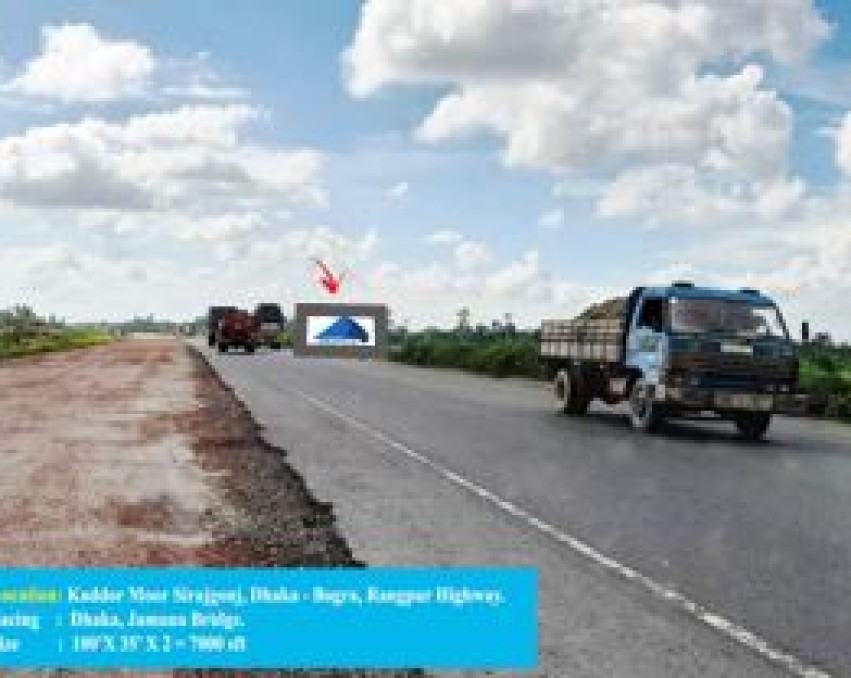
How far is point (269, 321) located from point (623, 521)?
61600mm

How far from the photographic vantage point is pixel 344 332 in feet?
43.9

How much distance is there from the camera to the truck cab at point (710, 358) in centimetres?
2145

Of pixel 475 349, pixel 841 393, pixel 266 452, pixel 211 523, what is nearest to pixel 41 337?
pixel 475 349

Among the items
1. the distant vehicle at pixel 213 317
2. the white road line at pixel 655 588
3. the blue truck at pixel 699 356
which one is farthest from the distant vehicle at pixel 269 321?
the white road line at pixel 655 588

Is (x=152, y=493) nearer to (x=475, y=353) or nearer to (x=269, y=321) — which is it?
(x=475, y=353)

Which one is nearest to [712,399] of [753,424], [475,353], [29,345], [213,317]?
[753,424]

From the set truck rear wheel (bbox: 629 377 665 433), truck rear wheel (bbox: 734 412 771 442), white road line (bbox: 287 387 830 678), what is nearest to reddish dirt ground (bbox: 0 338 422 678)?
white road line (bbox: 287 387 830 678)

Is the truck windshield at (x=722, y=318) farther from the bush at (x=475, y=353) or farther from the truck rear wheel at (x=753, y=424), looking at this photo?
the bush at (x=475, y=353)

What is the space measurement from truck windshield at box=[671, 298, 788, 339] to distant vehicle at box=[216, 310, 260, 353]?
4624 centimetres

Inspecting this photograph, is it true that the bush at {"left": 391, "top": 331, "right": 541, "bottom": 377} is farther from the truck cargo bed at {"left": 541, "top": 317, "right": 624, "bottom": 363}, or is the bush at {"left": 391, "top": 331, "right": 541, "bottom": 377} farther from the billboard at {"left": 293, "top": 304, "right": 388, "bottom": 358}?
the billboard at {"left": 293, "top": 304, "right": 388, "bottom": 358}

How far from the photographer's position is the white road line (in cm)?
765

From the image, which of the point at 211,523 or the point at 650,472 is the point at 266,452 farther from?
the point at 211,523

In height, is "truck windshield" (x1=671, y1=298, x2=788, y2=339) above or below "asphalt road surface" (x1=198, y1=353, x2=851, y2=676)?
above

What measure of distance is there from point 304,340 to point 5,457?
18.1 feet
